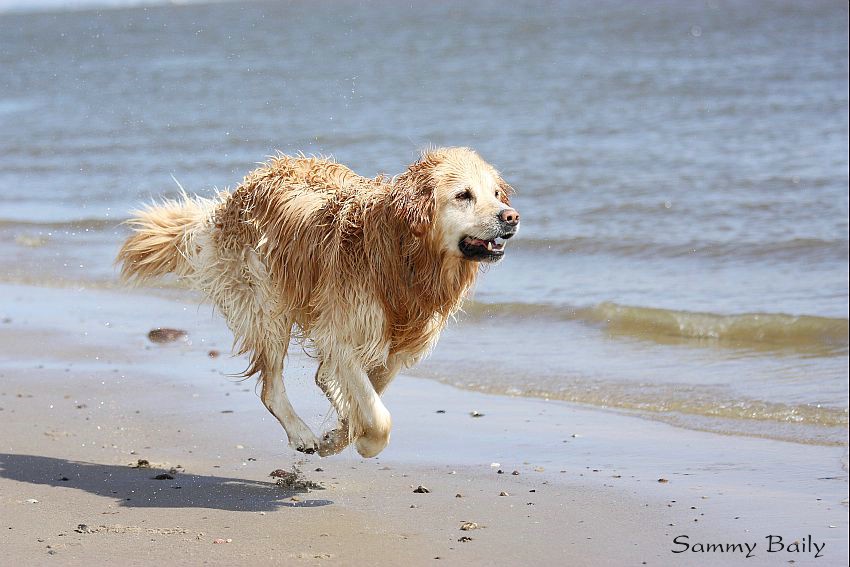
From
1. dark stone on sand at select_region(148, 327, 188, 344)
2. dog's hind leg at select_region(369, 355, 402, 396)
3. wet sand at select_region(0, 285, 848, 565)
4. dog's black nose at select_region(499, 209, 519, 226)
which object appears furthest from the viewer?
dark stone on sand at select_region(148, 327, 188, 344)

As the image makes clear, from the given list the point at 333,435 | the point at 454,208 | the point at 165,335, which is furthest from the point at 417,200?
the point at 165,335

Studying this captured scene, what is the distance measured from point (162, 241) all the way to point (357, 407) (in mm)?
1654

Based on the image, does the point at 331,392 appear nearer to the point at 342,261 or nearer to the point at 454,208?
the point at 342,261

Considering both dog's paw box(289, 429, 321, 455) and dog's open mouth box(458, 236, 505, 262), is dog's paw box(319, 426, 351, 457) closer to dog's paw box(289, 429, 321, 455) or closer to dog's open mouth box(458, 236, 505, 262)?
dog's paw box(289, 429, 321, 455)

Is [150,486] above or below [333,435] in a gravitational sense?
below

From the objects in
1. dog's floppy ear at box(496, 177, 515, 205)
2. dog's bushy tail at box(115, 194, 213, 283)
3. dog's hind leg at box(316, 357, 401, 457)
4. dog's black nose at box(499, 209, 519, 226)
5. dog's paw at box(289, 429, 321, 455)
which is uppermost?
dog's floppy ear at box(496, 177, 515, 205)

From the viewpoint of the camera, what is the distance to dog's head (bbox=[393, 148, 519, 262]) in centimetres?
490

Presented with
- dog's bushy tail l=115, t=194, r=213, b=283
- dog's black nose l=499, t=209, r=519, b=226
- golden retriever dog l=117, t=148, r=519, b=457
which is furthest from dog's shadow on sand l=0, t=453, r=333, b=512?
dog's black nose l=499, t=209, r=519, b=226

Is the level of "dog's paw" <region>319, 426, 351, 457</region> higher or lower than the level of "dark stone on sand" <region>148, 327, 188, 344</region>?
higher

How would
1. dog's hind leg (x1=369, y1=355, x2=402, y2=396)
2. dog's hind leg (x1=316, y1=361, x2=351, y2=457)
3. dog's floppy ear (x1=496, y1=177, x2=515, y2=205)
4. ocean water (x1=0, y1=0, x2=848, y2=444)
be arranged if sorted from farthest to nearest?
1. ocean water (x1=0, y1=0, x2=848, y2=444)
2. dog's hind leg (x1=369, y1=355, x2=402, y2=396)
3. dog's hind leg (x1=316, y1=361, x2=351, y2=457)
4. dog's floppy ear (x1=496, y1=177, x2=515, y2=205)

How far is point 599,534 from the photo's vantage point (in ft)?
15.4

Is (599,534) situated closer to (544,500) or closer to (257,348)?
(544,500)

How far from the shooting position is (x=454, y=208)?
16.3 feet

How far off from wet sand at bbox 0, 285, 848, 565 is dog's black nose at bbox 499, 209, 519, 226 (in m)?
1.27
